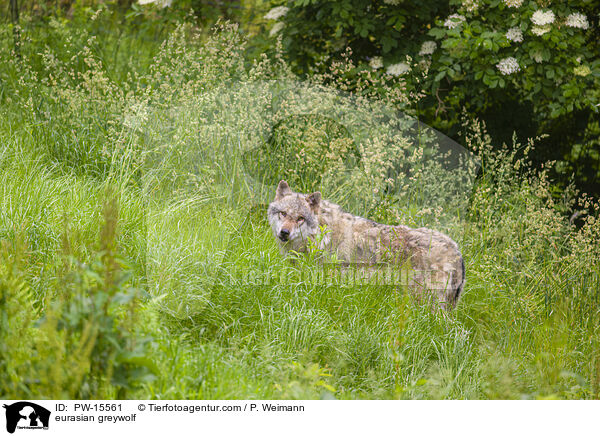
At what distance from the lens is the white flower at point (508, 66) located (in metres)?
5.34

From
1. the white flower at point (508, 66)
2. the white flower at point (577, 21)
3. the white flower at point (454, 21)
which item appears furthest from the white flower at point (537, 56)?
the white flower at point (454, 21)

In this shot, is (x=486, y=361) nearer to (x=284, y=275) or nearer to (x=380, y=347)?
(x=380, y=347)

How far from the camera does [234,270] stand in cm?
395

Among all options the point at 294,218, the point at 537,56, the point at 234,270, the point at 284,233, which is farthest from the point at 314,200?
the point at 537,56

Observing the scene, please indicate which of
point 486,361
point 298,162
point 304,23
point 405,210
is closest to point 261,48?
point 304,23

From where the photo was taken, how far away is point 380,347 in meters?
3.60

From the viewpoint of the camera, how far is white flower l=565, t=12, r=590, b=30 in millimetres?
5316

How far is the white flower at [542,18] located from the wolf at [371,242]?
238 centimetres

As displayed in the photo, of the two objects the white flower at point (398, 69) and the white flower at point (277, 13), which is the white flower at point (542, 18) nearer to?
the white flower at point (398, 69)

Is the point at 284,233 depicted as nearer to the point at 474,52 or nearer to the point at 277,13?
the point at 474,52
